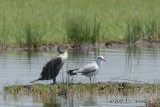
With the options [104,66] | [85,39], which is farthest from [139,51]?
[104,66]

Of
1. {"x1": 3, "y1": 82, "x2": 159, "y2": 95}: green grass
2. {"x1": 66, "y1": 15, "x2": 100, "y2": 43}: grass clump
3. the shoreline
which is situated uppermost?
{"x1": 66, "y1": 15, "x2": 100, "y2": 43}: grass clump

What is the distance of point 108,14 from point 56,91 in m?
18.9

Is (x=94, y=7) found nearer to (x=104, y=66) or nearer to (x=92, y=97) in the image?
(x=104, y=66)

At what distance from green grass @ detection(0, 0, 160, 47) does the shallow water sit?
1.25 metres

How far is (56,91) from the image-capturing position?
14133 millimetres

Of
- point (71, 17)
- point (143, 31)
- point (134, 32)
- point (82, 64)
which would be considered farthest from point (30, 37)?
point (143, 31)

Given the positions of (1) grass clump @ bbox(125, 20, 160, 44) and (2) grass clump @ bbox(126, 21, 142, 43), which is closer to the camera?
(2) grass clump @ bbox(126, 21, 142, 43)

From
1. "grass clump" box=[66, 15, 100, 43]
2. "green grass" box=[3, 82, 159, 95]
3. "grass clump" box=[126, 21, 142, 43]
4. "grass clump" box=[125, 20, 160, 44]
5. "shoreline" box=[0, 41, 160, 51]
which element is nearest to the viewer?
"green grass" box=[3, 82, 159, 95]

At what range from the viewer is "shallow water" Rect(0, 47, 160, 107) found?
13.3 metres

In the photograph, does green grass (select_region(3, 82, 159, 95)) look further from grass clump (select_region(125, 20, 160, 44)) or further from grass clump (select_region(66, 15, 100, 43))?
grass clump (select_region(125, 20, 160, 44))

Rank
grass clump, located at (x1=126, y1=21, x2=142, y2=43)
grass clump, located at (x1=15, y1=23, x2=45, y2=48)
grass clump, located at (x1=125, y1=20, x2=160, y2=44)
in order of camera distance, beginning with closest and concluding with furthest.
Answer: grass clump, located at (x1=15, y1=23, x2=45, y2=48) < grass clump, located at (x1=126, y1=21, x2=142, y2=43) < grass clump, located at (x1=125, y1=20, x2=160, y2=44)

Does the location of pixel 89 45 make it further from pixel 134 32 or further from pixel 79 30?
pixel 134 32

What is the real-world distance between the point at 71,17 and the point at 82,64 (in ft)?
19.2

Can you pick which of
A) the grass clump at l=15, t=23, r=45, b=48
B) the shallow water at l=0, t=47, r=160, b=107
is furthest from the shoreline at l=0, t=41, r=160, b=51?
the shallow water at l=0, t=47, r=160, b=107
